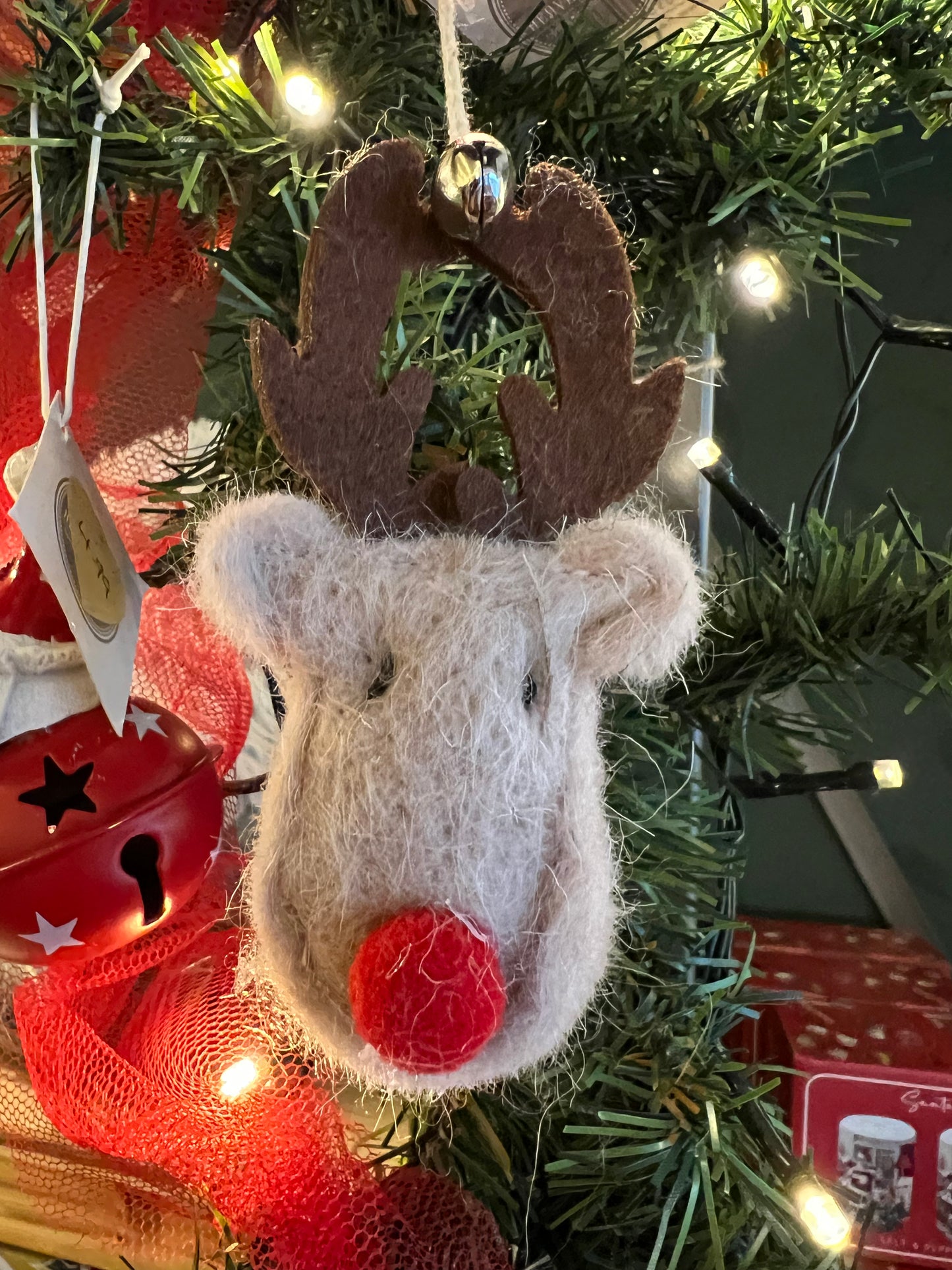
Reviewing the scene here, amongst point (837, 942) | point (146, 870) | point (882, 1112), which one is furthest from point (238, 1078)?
point (837, 942)

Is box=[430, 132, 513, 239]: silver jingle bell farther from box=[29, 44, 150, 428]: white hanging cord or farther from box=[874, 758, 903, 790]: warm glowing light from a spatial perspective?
box=[874, 758, 903, 790]: warm glowing light

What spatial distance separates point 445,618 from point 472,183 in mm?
130

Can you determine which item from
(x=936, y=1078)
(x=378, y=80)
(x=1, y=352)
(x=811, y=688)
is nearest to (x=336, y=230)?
(x=378, y=80)

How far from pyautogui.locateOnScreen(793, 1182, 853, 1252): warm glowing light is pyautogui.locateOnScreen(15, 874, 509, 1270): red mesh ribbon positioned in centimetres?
12

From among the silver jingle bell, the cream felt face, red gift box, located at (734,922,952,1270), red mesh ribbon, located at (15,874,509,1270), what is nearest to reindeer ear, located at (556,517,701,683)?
the cream felt face

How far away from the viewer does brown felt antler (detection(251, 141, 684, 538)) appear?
0.27m

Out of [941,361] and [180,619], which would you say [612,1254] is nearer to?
[180,619]

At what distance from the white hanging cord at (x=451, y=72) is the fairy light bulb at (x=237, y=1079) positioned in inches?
14.5

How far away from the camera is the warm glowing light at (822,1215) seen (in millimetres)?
349

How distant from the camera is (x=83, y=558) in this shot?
0.30 m

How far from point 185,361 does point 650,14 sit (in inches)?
10.3

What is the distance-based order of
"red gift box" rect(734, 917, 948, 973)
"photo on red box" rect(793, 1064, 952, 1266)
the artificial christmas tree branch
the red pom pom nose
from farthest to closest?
"red gift box" rect(734, 917, 948, 973), "photo on red box" rect(793, 1064, 952, 1266), the artificial christmas tree branch, the red pom pom nose

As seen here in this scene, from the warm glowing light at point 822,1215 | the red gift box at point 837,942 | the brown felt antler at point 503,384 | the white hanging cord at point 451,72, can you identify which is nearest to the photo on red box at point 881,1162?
the red gift box at point 837,942

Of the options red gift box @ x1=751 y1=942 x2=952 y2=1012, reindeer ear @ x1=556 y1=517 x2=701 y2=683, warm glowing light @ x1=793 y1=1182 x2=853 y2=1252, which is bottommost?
red gift box @ x1=751 y1=942 x2=952 y2=1012
